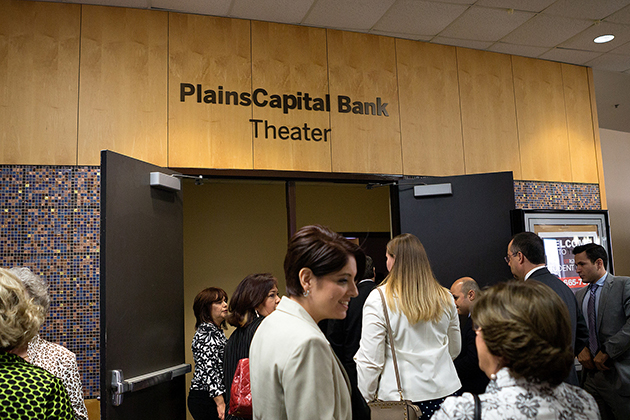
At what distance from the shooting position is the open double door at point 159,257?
10.4ft

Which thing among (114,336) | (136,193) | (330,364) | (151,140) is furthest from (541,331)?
(151,140)

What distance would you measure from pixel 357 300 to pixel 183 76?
2.27m

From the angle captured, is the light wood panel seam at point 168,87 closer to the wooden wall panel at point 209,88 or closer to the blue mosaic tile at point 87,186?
the wooden wall panel at point 209,88

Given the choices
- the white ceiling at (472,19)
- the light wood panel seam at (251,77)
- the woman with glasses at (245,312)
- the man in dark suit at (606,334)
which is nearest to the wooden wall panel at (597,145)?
the white ceiling at (472,19)

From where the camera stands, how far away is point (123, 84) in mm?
4152

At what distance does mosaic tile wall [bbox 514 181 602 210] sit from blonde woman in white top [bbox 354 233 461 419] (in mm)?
2801

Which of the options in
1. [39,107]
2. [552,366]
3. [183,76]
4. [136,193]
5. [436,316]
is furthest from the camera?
[183,76]

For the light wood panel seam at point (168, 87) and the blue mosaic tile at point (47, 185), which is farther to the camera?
the light wood panel seam at point (168, 87)

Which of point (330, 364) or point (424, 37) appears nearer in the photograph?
point (330, 364)

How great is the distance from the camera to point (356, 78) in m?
4.84

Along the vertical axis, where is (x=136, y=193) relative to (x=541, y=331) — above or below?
above

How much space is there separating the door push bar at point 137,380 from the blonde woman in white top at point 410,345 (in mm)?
1374

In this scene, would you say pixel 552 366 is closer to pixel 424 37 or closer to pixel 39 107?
pixel 39 107

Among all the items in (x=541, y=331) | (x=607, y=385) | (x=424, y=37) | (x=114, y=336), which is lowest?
(x=607, y=385)
